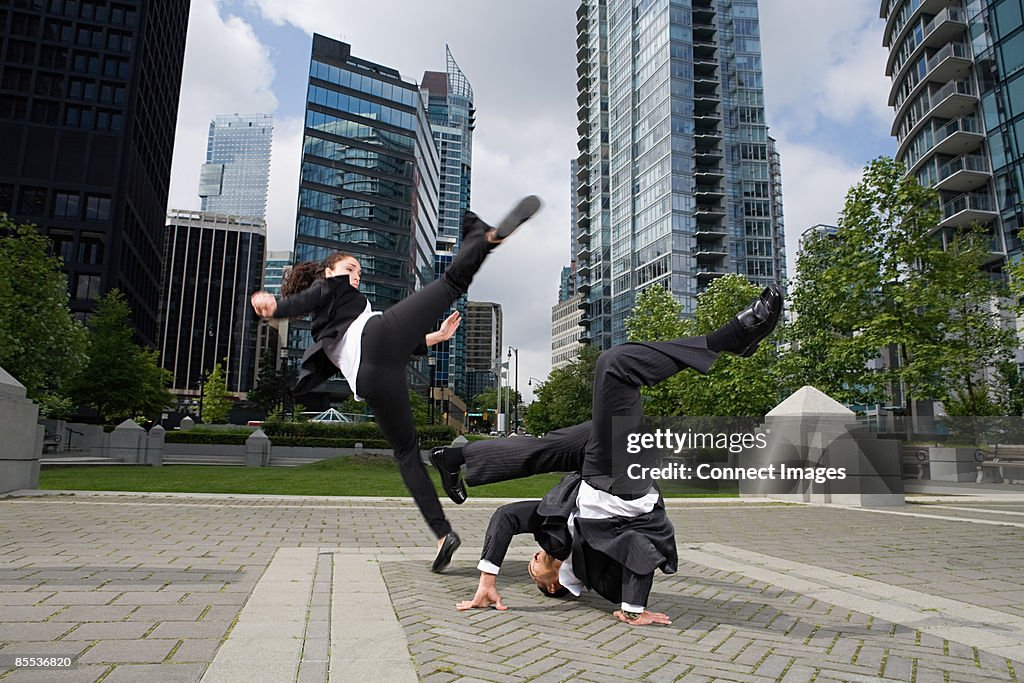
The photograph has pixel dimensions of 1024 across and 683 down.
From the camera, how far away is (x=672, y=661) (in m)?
3.50

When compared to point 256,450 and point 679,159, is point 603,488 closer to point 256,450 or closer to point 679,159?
point 256,450

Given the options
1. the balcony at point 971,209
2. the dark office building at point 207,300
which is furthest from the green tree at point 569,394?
the dark office building at point 207,300

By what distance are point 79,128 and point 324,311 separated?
222ft

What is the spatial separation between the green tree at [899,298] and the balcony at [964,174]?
21582 millimetres

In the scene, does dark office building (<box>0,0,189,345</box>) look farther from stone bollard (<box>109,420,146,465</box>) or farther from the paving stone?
the paving stone

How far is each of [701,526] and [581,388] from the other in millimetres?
35957

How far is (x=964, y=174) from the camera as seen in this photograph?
140ft

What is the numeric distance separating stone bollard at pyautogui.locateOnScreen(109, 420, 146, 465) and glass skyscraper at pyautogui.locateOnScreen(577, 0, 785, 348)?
61426 millimetres

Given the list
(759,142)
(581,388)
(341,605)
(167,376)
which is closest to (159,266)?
(167,376)

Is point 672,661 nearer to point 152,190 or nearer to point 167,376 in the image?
point 167,376

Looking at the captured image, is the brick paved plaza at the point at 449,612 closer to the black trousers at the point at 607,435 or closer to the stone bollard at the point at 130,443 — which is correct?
the black trousers at the point at 607,435

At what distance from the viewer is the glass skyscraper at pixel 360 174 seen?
68438mm

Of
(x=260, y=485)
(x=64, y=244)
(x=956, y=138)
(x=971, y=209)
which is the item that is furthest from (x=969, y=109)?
(x=64, y=244)

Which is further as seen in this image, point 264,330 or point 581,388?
point 264,330
